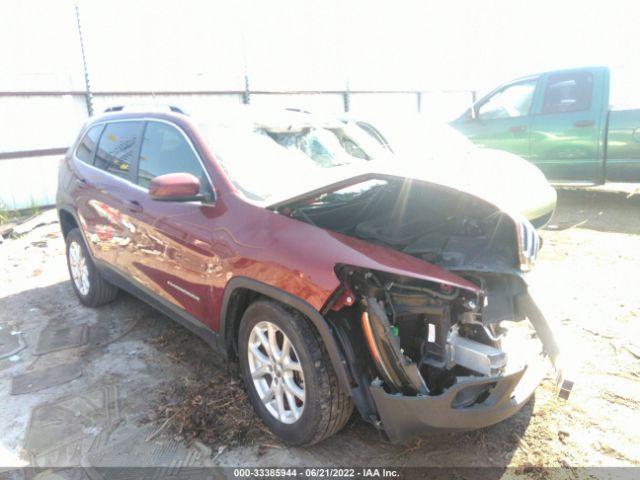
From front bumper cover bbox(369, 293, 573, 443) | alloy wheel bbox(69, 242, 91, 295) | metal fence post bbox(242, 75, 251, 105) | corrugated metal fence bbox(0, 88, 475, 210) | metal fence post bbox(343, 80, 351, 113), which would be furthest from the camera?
metal fence post bbox(343, 80, 351, 113)

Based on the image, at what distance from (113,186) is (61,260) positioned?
2.93m

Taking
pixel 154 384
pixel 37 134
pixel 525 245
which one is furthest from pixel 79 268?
pixel 37 134

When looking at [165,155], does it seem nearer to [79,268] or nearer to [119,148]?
[119,148]

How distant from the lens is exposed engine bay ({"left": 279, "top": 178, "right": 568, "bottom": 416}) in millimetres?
2135

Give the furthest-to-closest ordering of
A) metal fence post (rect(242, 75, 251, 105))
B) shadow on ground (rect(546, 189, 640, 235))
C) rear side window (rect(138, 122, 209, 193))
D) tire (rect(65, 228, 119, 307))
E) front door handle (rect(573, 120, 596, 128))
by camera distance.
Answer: metal fence post (rect(242, 75, 251, 105)) < front door handle (rect(573, 120, 596, 128)) < shadow on ground (rect(546, 189, 640, 235)) < tire (rect(65, 228, 119, 307)) < rear side window (rect(138, 122, 209, 193))

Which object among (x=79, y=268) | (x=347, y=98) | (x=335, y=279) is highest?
(x=347, y=98)

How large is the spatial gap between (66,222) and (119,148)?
56.0 inches

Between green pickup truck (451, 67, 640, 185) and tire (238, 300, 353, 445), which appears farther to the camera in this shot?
green pickup truck (451, 67, 640, 185)

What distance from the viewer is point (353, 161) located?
12.1 feet

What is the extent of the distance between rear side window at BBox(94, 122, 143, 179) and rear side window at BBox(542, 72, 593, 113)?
6238 mm

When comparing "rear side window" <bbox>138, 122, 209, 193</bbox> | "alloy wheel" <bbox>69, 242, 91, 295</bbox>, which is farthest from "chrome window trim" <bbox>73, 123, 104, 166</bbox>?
"rear side window" <bbox>138, 122, 209, 193</bbox>

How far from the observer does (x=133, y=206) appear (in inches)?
138

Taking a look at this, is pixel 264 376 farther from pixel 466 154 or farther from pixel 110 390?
pixel 466 154

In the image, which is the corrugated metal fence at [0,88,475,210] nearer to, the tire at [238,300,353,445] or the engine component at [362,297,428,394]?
the tire at [238,300,353,445]
